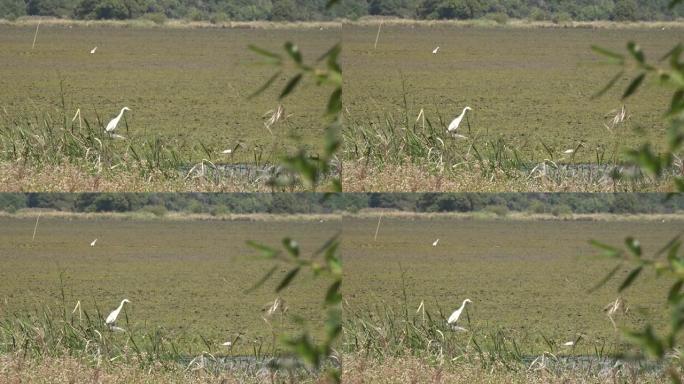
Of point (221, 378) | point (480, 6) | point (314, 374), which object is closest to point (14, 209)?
point (221, 378)

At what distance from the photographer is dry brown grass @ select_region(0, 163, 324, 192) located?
649cm

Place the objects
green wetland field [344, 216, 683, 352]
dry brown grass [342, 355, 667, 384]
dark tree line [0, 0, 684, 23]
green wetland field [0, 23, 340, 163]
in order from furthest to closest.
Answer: dark tree line [0, 0, 684, 23] < green wetland field [0, 23, 340, 163] < green wetland field [344, 216, 683, 352] < dry brown grass [342, 355, 667, 384]

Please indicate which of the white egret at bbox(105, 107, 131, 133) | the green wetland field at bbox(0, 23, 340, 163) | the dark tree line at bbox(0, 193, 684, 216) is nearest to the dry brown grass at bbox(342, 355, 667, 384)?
the dark tree line at bbox(0, 193, 684, 216)

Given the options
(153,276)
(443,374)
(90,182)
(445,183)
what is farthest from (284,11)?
(443,374)

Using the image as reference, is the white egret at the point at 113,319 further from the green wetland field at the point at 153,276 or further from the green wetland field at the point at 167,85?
the green wetland field at the point at 167,85

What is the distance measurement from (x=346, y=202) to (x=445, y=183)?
0.59 metres

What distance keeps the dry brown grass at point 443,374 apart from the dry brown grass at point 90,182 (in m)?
1.12

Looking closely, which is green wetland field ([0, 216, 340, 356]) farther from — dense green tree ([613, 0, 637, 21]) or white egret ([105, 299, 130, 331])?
dense green tree ([613, 0, 637, 21])

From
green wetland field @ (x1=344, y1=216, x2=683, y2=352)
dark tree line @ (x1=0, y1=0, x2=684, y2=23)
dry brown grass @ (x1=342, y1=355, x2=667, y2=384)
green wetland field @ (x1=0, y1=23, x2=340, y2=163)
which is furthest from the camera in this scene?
dark tree line @ (x1=0, y1=0, x2=684, y2=23)

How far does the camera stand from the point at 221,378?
6441 millimetres

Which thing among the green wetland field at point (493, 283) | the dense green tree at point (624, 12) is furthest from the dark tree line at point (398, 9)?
the green wetland field at point (493, 283)

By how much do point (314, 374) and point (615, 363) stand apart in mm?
1723

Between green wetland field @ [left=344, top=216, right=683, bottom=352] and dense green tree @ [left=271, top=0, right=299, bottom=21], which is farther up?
dense green tree @ [left=271, top=0, right=299, bottom=21]

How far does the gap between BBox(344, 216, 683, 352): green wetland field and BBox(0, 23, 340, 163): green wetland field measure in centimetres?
77
